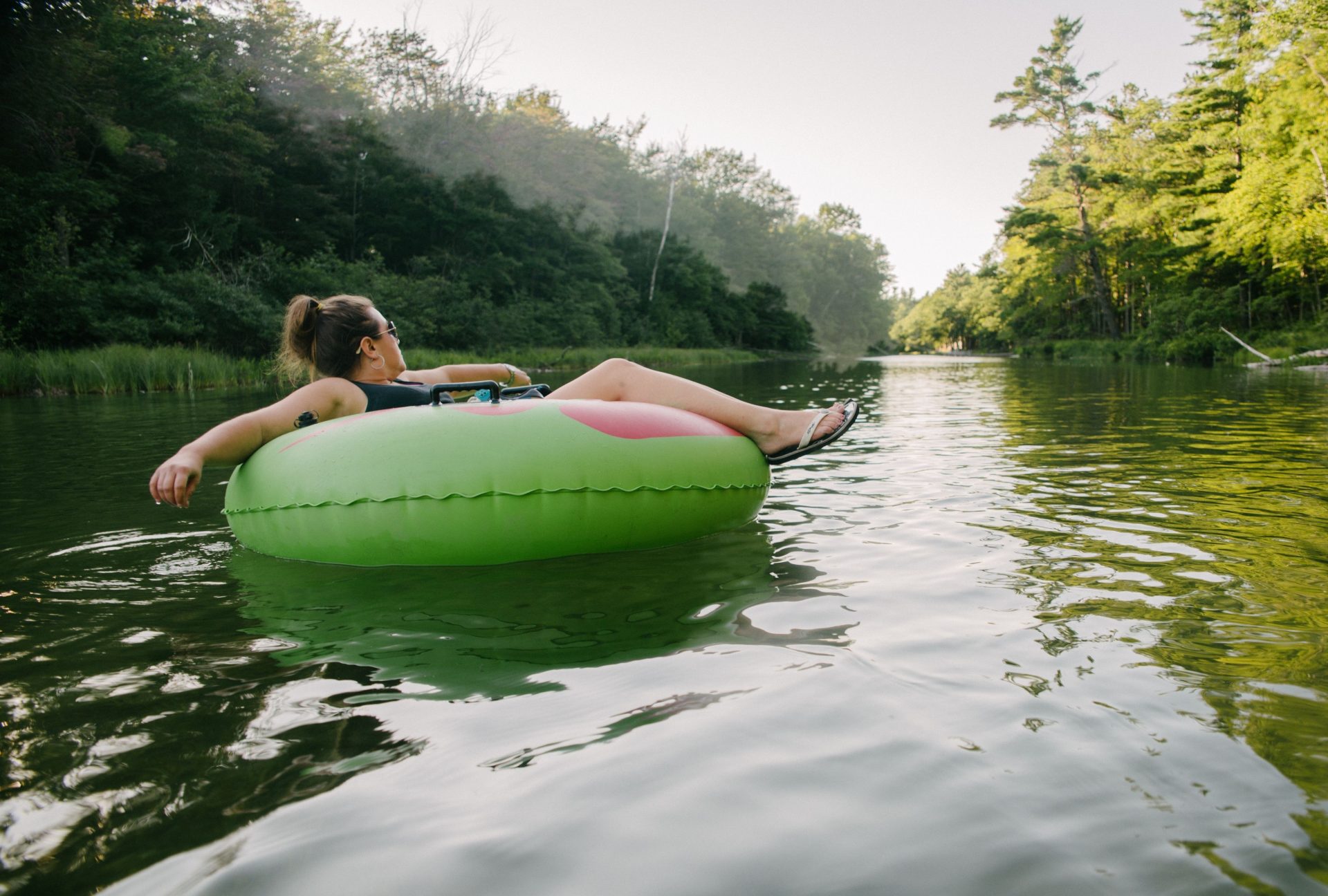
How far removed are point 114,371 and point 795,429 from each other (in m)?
13.3

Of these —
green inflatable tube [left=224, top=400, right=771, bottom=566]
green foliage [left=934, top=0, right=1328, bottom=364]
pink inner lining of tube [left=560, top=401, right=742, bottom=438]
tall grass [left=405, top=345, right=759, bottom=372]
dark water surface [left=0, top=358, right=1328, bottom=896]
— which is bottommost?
dark water surface [left=0, top=358, right=1328, bottom=896]

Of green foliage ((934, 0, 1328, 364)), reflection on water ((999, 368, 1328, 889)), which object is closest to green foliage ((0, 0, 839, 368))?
reflection on water ((999, 368, 1328, 889))

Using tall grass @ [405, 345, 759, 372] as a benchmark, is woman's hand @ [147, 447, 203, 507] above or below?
below

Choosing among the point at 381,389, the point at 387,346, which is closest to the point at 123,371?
the point at 387,346

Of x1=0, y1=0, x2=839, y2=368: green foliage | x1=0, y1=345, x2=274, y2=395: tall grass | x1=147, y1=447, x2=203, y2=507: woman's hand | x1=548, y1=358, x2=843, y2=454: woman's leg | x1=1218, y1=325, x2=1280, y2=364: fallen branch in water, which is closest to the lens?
x1=147, y1=447, x2=203, y2=507: woman's hand

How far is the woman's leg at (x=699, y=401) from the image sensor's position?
3725 millimetres

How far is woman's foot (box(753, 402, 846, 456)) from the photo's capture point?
368 cm

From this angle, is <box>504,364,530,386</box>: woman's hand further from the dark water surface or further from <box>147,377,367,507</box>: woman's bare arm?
the dark water surface

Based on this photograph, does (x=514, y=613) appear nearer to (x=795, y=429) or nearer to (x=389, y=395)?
(x=389, y=395)

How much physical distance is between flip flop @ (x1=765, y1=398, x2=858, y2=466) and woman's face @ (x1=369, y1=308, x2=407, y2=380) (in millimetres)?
1713

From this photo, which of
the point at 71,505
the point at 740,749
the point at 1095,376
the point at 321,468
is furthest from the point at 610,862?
the point at 1095,376

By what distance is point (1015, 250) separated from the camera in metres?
40.3

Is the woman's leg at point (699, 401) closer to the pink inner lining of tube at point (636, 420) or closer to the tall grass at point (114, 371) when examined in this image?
the pink inner lining of tube at point (636, 420)

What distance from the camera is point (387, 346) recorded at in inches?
149
